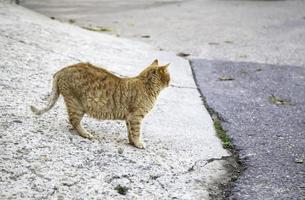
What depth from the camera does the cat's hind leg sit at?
169 inches

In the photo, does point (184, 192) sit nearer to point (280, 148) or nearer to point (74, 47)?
point (280, 148)

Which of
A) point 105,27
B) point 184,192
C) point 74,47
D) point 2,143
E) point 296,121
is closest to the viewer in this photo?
point 184,192

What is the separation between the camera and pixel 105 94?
4.31 metres

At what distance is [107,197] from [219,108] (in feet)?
9.00

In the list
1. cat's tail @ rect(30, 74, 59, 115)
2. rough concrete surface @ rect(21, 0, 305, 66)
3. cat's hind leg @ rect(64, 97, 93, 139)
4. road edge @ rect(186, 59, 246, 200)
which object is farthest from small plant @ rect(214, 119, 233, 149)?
rough concrete surface @ rect(21, 0, 305, 66)

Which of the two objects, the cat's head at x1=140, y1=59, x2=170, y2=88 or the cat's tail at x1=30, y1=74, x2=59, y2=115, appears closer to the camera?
the cat's tail at x1=30, y1=74, x2=59, y2=115

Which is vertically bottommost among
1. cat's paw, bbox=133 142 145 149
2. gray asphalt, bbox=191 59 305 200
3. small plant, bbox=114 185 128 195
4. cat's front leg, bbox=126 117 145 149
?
gray asphalt, bbox=191 59 305 200

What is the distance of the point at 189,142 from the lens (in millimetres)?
4742

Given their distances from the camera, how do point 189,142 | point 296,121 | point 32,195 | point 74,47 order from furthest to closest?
point 74,47, point 296,121, point 189,142, point 32,195

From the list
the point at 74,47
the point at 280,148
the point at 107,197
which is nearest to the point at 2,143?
the point at 107,197

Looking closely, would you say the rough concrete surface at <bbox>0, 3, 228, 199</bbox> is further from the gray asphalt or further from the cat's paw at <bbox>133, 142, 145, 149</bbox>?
the gray asphalt

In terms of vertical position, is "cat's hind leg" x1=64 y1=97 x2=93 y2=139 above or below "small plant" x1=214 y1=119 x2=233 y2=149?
above

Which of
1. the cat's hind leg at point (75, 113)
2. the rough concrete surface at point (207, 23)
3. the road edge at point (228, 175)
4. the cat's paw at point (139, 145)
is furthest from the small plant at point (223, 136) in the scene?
the rough concrete surface at point (207, 23)

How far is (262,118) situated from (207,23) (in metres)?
6.22
